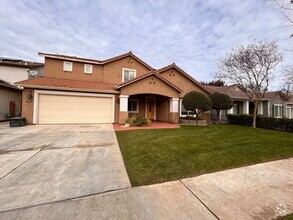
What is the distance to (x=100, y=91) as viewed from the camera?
1447 centimetres

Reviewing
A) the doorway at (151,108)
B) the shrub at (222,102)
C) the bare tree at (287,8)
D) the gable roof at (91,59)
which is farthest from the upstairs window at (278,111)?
the bare tree at (287,8)

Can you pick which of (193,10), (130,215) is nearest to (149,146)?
(130,215)

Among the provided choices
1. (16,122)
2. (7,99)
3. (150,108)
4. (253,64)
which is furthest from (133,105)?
(7,99)

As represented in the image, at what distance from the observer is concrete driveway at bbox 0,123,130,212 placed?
352 centimetres

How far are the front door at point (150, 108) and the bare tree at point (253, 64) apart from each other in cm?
841

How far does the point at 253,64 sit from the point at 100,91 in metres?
14.1

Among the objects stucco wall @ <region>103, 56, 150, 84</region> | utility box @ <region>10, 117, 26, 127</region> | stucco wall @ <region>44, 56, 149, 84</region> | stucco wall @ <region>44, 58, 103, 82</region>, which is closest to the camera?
utility box @ <region>10, 117, 26, 127</region>

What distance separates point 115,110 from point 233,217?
13412mm

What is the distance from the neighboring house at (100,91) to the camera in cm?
1350

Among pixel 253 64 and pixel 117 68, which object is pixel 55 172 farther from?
pixel 253 64

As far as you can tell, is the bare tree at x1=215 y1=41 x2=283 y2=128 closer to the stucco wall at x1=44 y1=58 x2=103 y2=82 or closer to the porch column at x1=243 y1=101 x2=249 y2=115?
the porch column at x1=243 y1=101 x2=249 y2=115

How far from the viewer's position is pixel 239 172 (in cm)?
470

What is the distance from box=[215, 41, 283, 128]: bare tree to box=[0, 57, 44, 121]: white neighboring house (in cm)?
2168

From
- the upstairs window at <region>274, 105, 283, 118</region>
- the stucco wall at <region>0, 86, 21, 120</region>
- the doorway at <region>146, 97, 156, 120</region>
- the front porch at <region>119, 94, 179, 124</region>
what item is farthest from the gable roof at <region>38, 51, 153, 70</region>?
the upstairs window at <region>274, 105, 283, 118</region>
